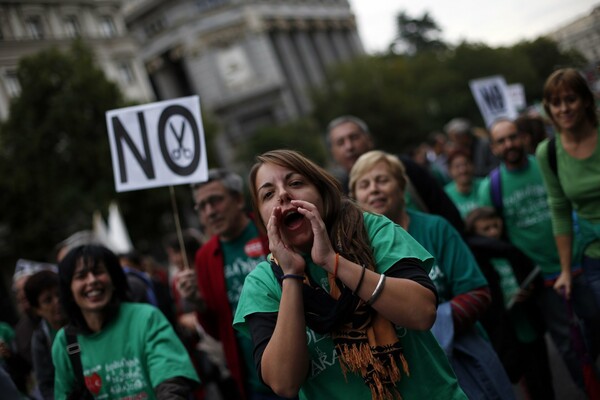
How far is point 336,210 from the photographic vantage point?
251 cm

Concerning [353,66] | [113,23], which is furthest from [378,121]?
[113,23]

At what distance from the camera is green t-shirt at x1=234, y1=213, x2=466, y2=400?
238 cm

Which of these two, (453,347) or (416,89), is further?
(416,89)

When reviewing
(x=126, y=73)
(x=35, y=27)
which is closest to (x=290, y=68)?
(x=126, y=73)

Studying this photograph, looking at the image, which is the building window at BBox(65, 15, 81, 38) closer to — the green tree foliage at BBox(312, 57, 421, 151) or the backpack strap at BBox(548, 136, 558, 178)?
the green tree foliage at BBox(312, 57, 421, 151)

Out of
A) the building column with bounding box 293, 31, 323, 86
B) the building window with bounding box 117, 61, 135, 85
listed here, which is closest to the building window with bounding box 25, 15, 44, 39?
the building window with bounding box 117, 61, 135, 85

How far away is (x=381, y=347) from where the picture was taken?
2.29 meters

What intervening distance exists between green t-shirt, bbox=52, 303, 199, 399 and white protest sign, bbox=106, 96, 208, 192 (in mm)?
1364

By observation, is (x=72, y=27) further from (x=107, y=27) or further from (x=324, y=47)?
(x=324, y=47)

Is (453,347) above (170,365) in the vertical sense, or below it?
below

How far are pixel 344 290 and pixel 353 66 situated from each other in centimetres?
4396

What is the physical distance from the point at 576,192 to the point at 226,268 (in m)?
2.46

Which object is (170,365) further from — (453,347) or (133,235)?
(133,235)

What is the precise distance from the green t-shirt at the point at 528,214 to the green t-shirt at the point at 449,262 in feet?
6.40
